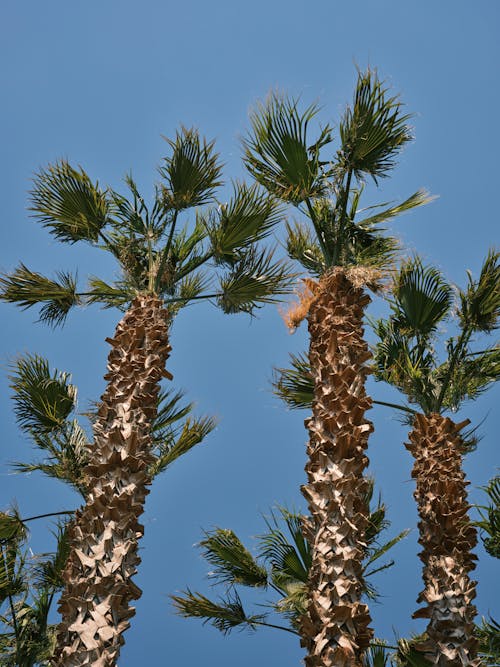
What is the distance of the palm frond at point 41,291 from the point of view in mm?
8117

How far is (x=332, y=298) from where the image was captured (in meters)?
7.06

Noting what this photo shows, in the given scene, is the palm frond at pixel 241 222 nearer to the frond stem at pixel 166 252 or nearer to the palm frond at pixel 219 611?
the frond stem at pixel 166 252

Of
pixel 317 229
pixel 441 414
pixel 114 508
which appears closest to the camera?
pixel 114 508

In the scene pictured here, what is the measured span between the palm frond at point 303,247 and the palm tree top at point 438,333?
101 cm

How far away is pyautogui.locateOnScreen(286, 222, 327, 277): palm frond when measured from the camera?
344 inches

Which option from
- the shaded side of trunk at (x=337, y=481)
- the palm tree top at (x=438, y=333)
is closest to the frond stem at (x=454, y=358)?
the palm tree top at (x=438, y=333)

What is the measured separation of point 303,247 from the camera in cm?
896

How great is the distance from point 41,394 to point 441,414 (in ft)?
15.1

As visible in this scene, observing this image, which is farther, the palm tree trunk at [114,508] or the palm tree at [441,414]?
the palm tree at [441,414]

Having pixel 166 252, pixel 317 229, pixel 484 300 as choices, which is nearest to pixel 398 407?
pixel 484 300

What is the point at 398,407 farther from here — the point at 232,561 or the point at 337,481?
the point at 337,481

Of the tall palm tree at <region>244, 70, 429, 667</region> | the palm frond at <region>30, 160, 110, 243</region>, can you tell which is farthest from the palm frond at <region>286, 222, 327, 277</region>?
the palm frond at <region>30, 160, 110, 243</region>

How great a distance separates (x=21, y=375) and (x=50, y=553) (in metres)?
2.00

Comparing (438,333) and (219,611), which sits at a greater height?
(438,333)
